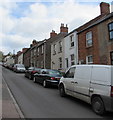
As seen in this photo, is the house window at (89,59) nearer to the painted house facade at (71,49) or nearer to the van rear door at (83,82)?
the painted house facade at (71,49)

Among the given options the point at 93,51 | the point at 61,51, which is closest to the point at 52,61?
the point at 61,51

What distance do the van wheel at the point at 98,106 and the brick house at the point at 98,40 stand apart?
324 inches

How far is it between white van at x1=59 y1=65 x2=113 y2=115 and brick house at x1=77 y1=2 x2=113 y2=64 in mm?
7228

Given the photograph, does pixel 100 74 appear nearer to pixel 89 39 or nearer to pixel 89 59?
pixel 89 59

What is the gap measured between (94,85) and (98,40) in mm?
9759

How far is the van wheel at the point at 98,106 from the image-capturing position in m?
5.31

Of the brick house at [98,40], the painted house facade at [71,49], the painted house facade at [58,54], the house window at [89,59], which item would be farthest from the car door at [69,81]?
the painted house facade at [58,54]

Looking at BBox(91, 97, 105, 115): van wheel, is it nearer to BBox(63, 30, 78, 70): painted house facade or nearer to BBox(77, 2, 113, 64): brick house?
BBox(77, 2, 113, 64): brick house

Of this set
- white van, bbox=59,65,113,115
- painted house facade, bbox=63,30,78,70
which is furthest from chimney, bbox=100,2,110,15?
white van, bbox=59,65,113,115

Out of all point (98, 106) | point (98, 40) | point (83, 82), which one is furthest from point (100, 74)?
point (98, 40)

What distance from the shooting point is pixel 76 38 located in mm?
18453

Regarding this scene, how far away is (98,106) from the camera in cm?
548

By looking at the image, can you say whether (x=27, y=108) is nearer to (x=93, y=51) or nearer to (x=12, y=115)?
(x=12, y=115)

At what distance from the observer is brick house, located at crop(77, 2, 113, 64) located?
1331 centimetres
